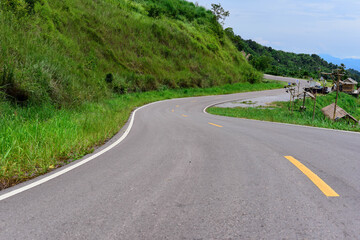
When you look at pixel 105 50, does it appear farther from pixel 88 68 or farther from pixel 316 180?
pixel 316 180

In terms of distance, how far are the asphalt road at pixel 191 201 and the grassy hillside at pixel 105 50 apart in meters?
7.12

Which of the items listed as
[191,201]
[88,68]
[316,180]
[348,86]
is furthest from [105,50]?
[348,86]

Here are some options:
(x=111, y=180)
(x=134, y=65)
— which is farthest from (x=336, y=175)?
(x=134, y=65)

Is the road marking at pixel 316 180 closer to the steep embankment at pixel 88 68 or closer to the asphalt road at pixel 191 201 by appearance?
the asphalt road at pixel 191 201

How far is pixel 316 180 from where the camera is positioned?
4062 millimetres

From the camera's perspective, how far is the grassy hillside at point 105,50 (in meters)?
12.1

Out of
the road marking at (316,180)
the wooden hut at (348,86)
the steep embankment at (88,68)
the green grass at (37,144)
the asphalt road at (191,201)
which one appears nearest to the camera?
the asphalt road at (191,201)

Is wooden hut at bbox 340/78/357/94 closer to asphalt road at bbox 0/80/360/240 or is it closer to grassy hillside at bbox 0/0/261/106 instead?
grassy hillside at bbox 0/0/261/106

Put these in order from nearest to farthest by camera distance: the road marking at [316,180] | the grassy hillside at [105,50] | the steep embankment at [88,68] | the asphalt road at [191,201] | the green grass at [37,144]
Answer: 1. the asphalt road at [191,201]
2. the road marking at [316,180]
3. the green grass at [37,144]
4. the steep embankment at [88,68]
5. the grassy hillside at [105,50]

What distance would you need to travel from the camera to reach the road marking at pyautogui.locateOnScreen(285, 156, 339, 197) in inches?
140

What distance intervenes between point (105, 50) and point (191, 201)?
34.3 meters

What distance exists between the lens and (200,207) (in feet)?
10.2

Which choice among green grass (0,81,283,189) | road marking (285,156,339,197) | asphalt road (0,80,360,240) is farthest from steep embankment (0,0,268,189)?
road marking (285,156,339,197)

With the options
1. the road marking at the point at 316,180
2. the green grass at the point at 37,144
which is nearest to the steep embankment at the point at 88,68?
the green grass at the point at 37,144
